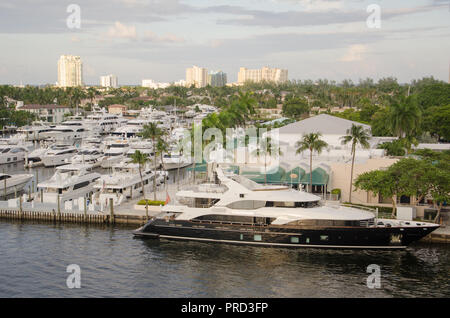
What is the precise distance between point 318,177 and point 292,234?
12.8 meters

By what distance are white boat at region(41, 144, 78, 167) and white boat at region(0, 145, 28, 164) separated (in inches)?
184

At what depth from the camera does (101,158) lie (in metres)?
75.8

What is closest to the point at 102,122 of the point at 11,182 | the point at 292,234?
the point at 11,182

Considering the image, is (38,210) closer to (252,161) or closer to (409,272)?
(252,161)

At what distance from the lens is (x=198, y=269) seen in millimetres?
33000

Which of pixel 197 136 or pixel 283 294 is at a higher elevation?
pixel 197 136

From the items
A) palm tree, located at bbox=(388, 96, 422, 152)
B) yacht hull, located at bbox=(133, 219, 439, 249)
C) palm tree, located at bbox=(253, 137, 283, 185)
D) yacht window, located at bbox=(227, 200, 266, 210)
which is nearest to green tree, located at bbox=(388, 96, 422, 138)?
palm tree, located at bbox=(388, 96, 422, 152)

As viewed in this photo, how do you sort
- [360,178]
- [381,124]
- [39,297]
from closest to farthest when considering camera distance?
[39,297]
[360,178]
[381,124]

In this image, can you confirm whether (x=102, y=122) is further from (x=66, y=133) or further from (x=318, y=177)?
(x=318, y=177)

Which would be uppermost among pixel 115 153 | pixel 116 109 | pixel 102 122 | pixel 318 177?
pixel 116 109

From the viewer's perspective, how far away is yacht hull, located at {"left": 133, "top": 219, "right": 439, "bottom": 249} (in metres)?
36.0

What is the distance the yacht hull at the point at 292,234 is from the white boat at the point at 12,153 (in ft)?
154
